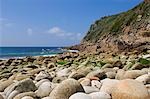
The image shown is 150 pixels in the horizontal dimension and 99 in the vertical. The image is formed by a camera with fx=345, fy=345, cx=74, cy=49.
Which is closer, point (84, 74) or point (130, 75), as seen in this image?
point (130, 75)

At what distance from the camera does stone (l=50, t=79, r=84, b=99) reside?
17.9 feet

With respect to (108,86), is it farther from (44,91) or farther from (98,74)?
(98,74)

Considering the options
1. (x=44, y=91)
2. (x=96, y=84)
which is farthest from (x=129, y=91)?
(x=44, y=91)

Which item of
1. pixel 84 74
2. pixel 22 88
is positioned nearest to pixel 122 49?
pixel 84 74

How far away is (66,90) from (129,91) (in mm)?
1017

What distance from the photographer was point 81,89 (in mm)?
5684

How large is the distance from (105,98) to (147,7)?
4112 centimetres

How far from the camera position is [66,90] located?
5531 millimetres

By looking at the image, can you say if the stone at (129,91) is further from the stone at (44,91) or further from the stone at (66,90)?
the stone at (44,91)

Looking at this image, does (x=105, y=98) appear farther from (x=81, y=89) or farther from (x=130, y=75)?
(x=130, y=75)

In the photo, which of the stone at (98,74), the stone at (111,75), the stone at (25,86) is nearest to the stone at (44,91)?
the stone at (25,86)

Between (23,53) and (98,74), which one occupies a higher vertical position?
(23,53)

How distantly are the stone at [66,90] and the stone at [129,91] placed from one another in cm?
63

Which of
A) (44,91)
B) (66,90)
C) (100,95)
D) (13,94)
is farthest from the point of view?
(13,94)
